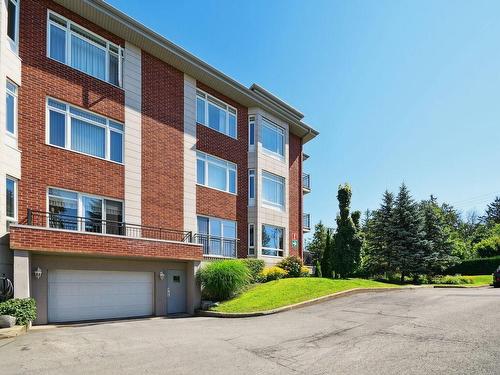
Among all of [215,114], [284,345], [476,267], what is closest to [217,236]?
[215,114]

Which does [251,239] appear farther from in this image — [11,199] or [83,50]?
[11,199]

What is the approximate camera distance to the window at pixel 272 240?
2553cm

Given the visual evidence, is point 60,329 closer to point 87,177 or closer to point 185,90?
point 87,177

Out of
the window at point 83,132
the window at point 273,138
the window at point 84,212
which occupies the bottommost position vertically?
the window at point 84,212

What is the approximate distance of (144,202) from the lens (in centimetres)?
1894

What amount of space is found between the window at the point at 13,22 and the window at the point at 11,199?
176 inches

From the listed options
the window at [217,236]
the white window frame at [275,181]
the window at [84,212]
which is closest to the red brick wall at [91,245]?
the window at [84,212]

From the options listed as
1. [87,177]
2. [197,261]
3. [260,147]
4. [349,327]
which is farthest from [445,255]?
[87,177]

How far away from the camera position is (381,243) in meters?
34.8

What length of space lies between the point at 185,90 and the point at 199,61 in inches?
60.0

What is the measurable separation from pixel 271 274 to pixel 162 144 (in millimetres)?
8642

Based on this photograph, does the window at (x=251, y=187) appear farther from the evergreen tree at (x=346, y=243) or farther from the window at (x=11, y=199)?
the window at (x=11, y=199)

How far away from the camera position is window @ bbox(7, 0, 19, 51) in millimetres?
14719

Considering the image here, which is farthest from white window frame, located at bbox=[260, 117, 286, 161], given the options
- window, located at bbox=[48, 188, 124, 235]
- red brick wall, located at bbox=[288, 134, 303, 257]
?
window, located at bbox=[48, 188, 124, 235]
